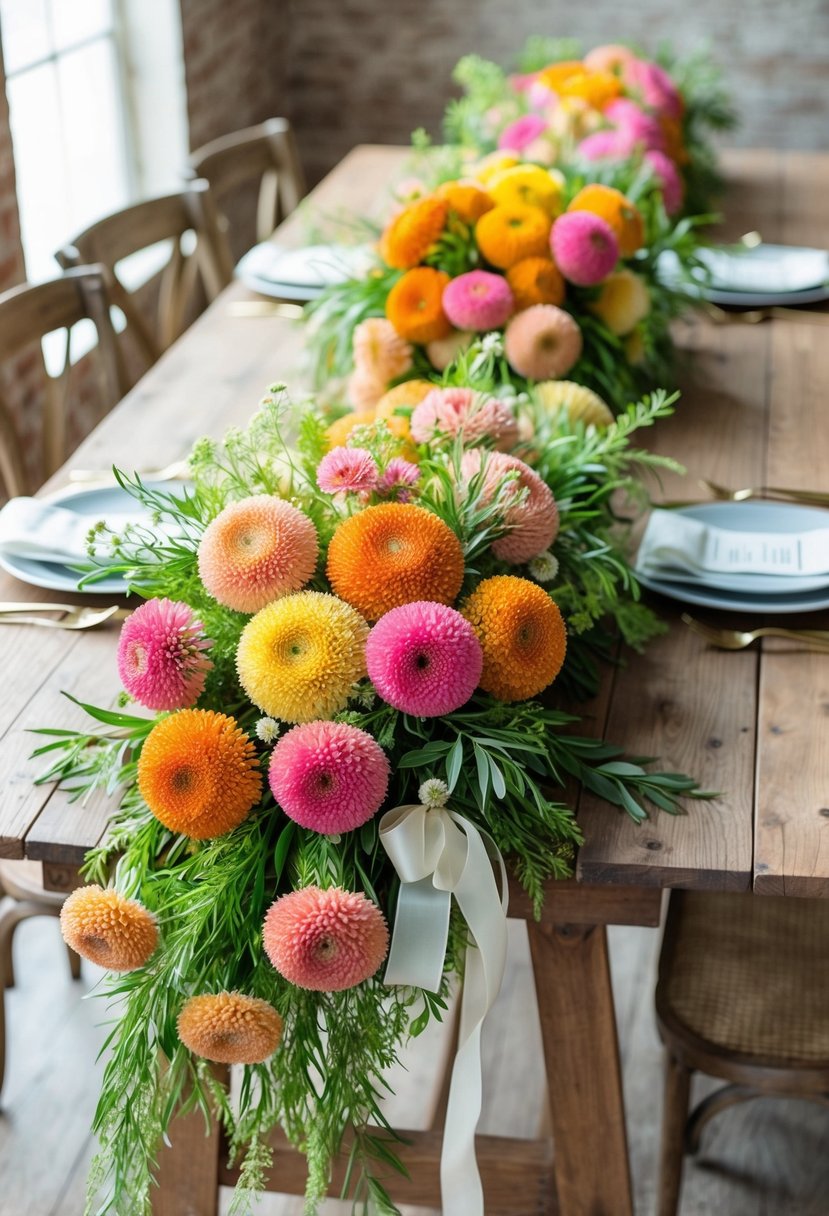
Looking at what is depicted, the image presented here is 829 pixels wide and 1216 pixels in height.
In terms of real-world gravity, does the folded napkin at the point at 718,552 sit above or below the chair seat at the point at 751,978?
above

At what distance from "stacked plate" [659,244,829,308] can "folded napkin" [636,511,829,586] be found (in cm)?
81

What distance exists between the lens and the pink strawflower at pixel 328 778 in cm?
93

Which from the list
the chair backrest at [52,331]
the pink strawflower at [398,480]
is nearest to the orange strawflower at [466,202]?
the chair backrest at [52,331]

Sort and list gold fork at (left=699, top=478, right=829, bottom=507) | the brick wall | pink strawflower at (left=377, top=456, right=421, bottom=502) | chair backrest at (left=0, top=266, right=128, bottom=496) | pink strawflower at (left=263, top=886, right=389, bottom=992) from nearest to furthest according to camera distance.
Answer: pink strawflower at (left=263, top=886, right=389, bottom=992), pink strawflower at (left=377, top=456, right=421, bottom=502), gold fork at (left=699, top=478, right=829, bottom=507), chair backrest at (left=0, top=266, right=128, bottom=496), the brick wall

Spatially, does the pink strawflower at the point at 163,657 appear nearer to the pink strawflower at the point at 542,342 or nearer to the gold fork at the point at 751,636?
the gold fork at the point at 751,636

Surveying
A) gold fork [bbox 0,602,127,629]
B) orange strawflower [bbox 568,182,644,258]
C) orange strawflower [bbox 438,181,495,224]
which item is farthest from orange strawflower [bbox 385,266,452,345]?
gold fork [bbox 0,602,127,629]

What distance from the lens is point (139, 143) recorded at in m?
3.82

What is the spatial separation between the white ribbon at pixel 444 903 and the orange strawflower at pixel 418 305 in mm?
808

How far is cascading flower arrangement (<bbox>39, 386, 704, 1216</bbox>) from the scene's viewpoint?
935 mm

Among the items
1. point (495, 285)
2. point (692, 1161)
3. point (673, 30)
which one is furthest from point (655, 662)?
point (673, 30)

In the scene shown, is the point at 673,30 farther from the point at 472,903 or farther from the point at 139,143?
the point at 472,903

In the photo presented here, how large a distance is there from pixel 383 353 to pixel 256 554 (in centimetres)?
69

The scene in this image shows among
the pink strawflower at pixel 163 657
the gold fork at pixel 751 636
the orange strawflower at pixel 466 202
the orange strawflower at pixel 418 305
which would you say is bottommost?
the gold fork at pixel 751 636

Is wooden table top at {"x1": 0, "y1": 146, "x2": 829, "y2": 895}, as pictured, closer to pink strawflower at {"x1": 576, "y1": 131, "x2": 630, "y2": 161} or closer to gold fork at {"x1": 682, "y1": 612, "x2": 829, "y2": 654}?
gold fork at {"x1": 682, "y1": 612, "x2": 829, "y2": 654}
